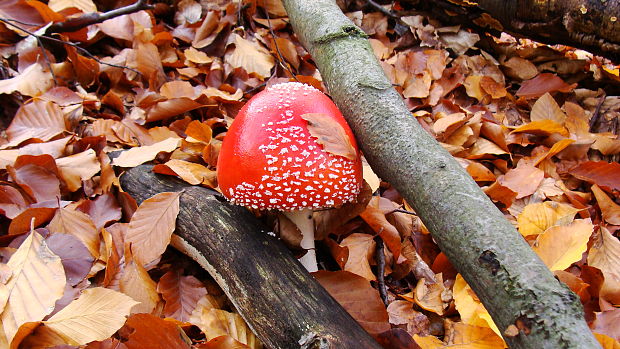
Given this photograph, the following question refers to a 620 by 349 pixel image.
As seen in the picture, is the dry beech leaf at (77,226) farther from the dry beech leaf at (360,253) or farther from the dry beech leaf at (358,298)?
the dry beech leaf at (360,253)

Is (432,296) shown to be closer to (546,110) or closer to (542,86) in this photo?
(546,110)

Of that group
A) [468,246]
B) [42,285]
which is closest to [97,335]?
[42,285]

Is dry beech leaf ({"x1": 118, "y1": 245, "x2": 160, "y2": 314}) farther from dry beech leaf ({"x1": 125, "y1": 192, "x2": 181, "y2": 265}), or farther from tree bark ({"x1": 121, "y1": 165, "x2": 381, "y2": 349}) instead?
tree bark ({"x1": 121, "y1": 165, "x2": 381, "y2": 349})

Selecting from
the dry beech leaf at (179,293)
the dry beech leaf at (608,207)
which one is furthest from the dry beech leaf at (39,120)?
the dry beech leaf at (608,207)

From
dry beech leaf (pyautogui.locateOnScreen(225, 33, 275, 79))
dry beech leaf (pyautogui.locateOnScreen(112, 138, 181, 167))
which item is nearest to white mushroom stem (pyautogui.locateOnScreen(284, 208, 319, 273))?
dry beech leaf (pyautogui.locateOnScreen(112, 138, 181, 167))

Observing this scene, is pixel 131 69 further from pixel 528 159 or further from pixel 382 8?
pixel 528 159
